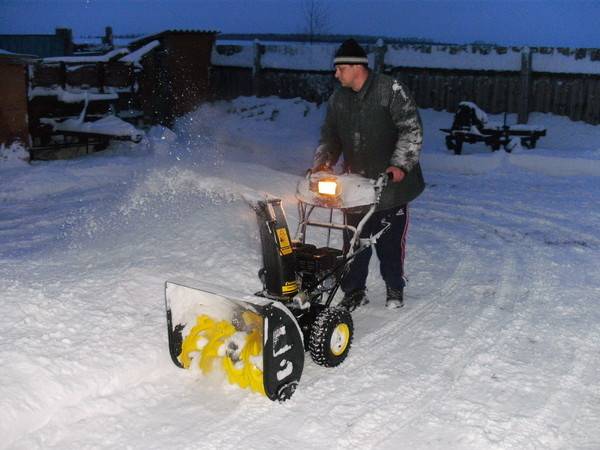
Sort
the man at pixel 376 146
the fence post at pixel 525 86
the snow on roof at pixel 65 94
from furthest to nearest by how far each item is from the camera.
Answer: the fence post at pixel 525 86 → the snow on roof at pixel 65 94 → the man at pixel 376 146

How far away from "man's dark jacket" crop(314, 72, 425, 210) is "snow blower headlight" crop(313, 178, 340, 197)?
590 mm

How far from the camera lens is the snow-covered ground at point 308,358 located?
3611mm

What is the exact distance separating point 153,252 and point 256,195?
81.4 inches

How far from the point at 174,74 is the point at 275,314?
1543 cm

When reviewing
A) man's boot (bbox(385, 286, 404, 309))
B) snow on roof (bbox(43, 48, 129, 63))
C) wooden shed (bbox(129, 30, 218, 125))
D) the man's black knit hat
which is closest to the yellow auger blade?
man's boot (bbox(385, 286, 404, 309))

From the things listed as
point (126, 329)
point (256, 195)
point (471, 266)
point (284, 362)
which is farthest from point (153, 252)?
point (471, 266)

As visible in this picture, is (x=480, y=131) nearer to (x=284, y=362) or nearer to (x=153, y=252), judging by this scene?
(x=153, y=252)

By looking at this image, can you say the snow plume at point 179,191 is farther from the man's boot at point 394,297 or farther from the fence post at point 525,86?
the fence post at point 525,86

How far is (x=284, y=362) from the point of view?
383 centimetres

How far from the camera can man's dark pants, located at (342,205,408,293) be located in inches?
206

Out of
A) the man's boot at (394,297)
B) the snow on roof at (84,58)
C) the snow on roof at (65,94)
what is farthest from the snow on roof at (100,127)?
the man's boot at (394,297)

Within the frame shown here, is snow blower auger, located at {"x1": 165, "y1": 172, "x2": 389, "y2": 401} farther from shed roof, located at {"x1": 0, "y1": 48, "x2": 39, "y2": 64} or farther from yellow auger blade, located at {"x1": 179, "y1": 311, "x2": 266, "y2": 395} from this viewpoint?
shed roof, located at {"x1": 0, "y1": 48, "x2": 39, "y2": 64}

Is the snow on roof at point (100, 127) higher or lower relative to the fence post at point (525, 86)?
lower

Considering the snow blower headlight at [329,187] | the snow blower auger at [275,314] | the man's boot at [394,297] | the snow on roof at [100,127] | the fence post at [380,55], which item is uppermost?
the fence post at [380,55]
